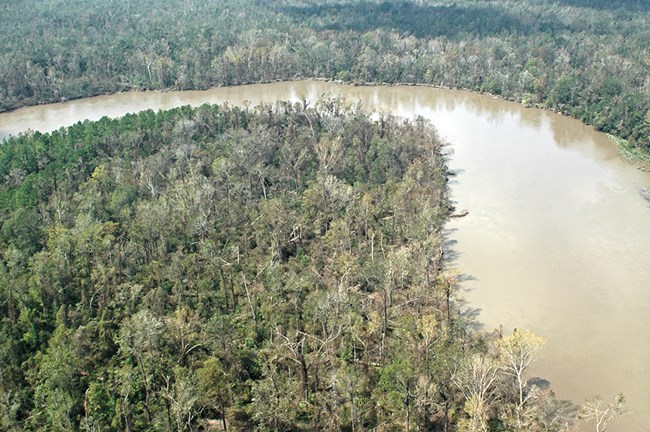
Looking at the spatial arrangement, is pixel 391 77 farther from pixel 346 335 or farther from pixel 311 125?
pixel 346 335

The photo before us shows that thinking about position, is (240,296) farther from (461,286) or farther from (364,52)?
(364,52)

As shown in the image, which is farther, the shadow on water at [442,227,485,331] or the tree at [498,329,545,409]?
the shadow on water at [442,227,485,331]

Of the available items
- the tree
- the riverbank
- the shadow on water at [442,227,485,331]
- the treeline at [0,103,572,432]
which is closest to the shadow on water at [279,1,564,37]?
the riverbank

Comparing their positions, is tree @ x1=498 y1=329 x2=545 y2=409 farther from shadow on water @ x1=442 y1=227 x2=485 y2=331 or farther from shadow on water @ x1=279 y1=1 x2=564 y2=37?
shadow on water @ x1=279 y1=1 x2=564 y2=37

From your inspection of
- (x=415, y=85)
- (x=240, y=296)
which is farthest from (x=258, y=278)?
(x=415, y=85)

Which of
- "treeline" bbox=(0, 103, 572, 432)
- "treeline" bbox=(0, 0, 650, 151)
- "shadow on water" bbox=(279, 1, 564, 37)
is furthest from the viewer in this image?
"shadow on water" bbox=(279, 1, 564, 37)

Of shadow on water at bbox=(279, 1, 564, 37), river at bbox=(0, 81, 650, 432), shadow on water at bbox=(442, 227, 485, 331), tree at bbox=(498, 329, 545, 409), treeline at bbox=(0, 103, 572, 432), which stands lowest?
shadow on water at bbox=(442, 227, 485, 331)

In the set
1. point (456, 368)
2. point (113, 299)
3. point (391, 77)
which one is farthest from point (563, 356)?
point (391, 77)
